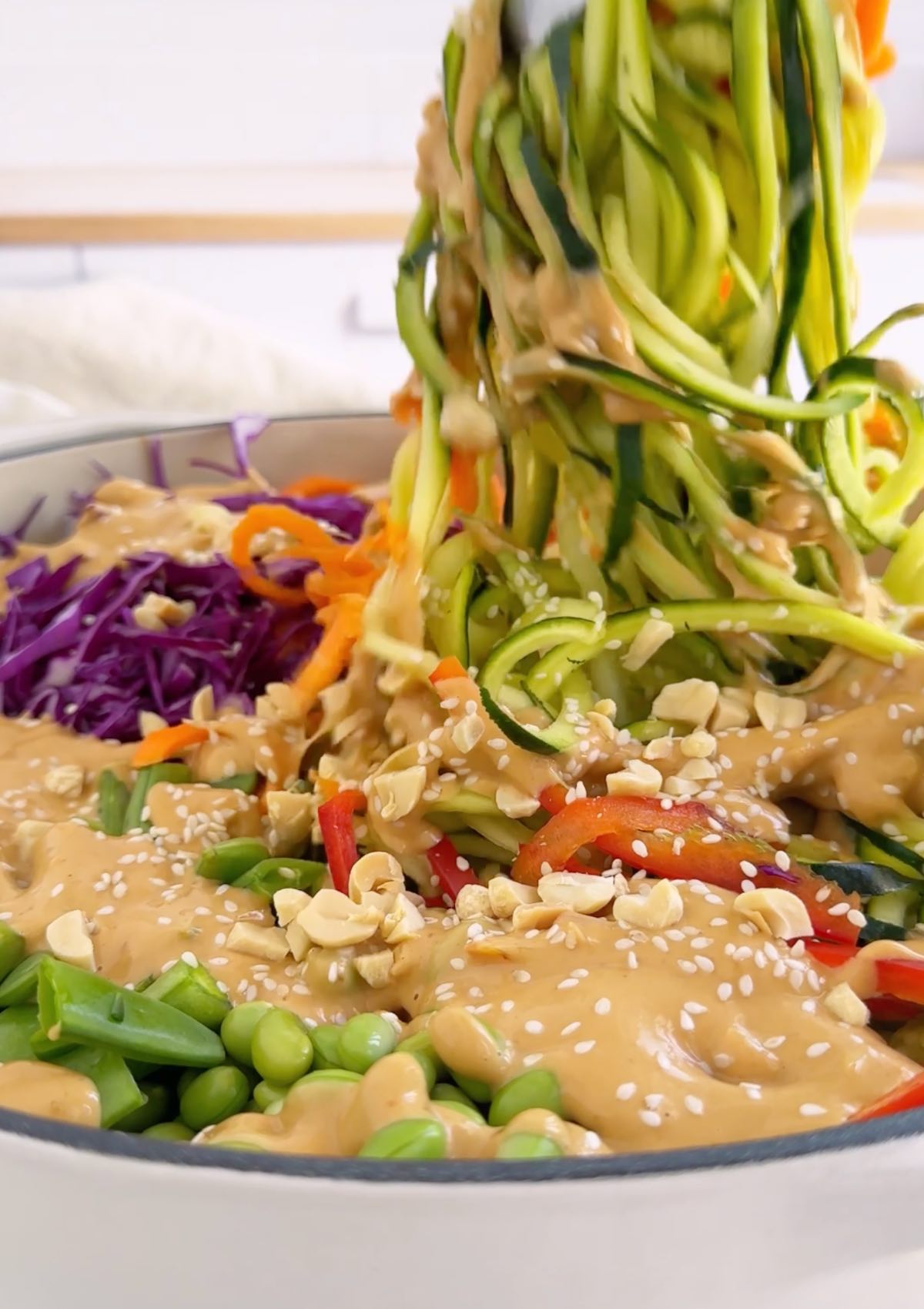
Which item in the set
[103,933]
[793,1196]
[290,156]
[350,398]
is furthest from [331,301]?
[793,1196]

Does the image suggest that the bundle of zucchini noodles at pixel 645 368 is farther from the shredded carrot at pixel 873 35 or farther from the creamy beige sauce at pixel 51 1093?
the creamy beige sauce at pixel 51 1093

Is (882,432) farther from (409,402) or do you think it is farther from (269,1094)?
(269,1094)

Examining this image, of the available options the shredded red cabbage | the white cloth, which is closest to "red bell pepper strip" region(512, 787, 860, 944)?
the shredded red cabbage

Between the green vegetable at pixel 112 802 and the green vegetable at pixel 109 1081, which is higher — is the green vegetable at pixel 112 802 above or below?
below

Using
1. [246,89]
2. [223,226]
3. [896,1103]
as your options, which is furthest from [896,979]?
[246,89]

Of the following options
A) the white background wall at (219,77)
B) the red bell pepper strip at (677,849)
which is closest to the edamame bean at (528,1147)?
the red bell pepper strip at (677,849)

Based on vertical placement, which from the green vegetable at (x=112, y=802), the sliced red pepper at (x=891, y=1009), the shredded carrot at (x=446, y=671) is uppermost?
the shredded carrot at (x=446, y=671)
